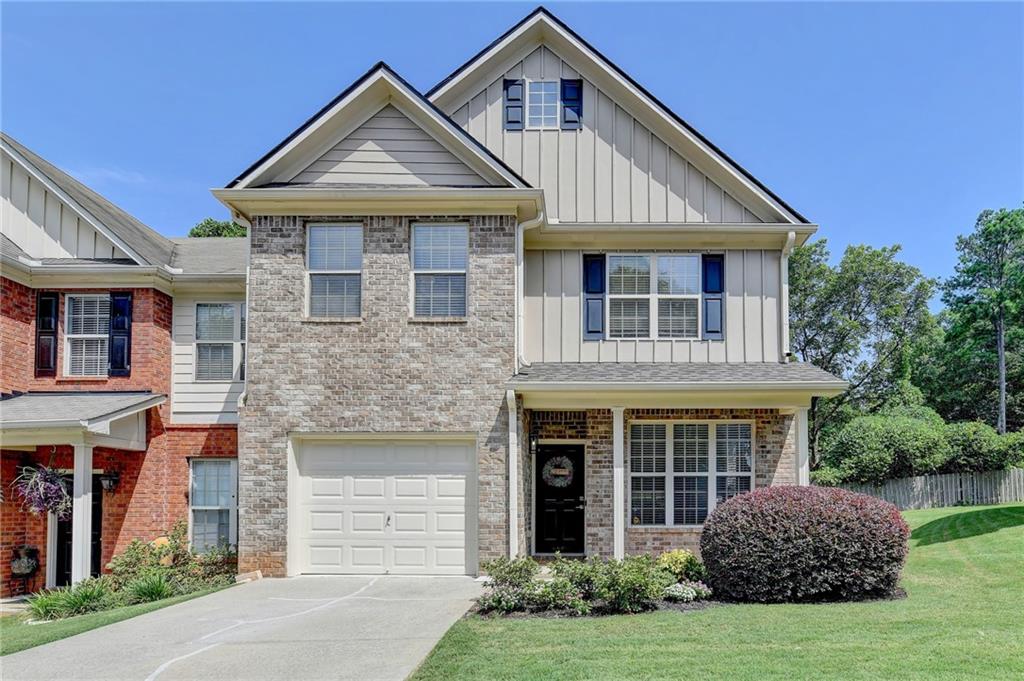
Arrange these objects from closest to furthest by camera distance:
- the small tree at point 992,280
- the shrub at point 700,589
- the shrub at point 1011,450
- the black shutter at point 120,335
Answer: the shrub at point 700,589 < the black shutter at point 120,335 < the shrub at point 1011,450 < the small tree at point 992,280

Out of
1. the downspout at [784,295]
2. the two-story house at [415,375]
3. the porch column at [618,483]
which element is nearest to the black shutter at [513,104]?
the two-story house at [415,375]

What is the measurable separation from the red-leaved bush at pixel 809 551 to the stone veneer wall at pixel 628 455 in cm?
361

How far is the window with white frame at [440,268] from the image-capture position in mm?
13133

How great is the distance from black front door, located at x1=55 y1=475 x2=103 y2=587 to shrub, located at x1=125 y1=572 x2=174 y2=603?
9.63ft

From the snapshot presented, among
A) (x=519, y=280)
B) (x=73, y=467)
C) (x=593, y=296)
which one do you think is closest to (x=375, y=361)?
(x=519, y=280)

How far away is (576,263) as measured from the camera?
1480 centimetres

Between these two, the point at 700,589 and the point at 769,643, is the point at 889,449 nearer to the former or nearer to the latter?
the point at 700,589

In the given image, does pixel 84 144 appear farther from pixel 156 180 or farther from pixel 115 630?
pixel 115 630

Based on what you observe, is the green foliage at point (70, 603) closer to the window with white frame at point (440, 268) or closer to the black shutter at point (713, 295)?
the window with white frame at point (440, 268)

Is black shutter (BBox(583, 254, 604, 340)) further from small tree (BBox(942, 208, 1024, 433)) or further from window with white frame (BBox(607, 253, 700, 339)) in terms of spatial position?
small tree (BBox(942, 208, 1024, 433))

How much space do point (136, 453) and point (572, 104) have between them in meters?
9.86

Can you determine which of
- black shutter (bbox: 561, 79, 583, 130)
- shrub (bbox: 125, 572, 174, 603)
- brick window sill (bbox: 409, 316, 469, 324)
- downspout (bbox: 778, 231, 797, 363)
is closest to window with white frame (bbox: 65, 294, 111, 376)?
shrub (bbox: 125, 572, 174, 603)

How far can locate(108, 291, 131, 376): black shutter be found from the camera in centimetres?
1475

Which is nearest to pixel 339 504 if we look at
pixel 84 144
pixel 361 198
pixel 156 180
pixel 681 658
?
pixel 361 198
